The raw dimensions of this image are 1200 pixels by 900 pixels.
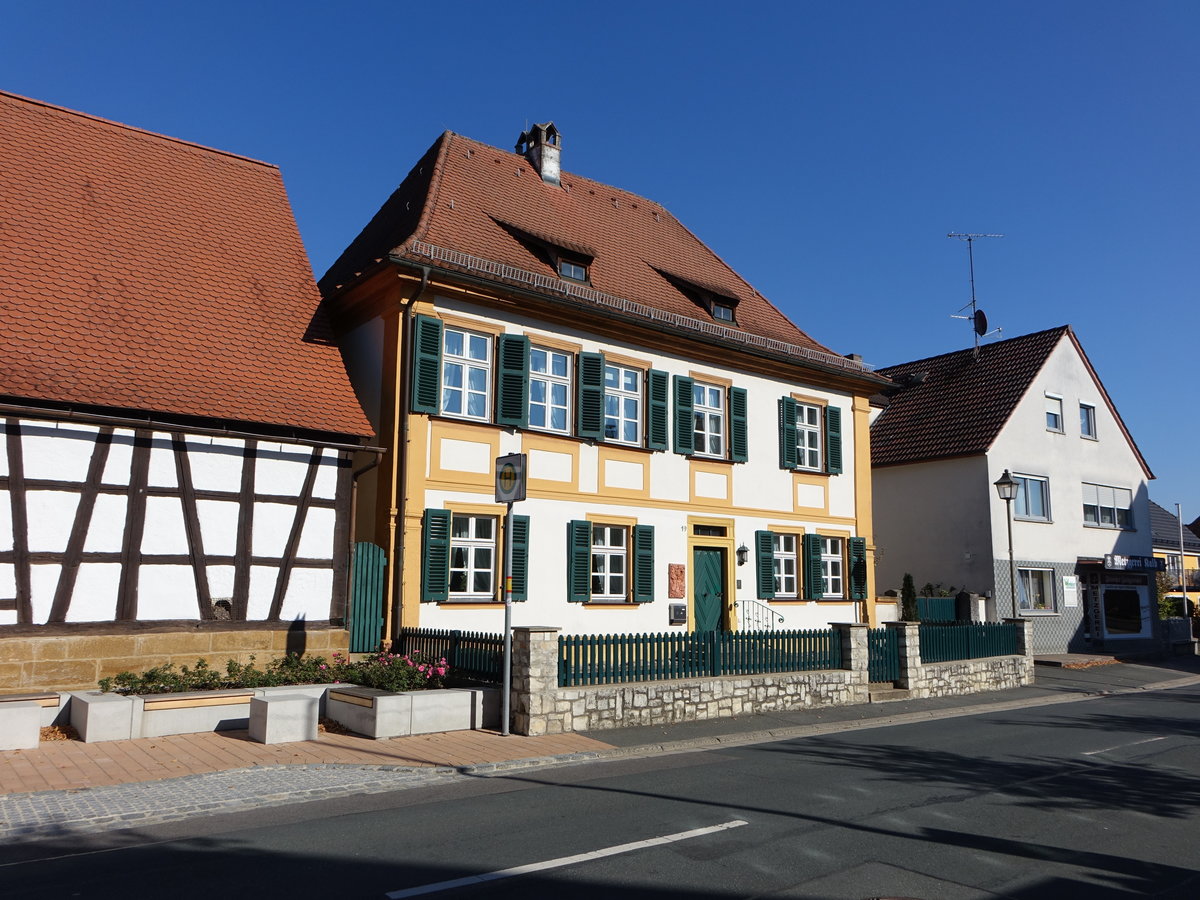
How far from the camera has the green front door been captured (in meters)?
19.5

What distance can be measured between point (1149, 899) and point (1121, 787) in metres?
4.05

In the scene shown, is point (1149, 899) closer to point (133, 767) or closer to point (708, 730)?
point (708, 730)

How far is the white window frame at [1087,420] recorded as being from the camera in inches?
1248

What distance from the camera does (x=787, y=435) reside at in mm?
21594

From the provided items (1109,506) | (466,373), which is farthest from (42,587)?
(1109,506)

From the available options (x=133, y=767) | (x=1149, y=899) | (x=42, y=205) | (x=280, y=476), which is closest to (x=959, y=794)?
(x=1149, y=899)

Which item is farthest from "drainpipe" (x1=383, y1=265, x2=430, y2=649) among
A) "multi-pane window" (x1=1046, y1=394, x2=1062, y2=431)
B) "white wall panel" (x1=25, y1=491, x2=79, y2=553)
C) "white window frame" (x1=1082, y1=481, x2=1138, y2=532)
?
"white window frame" (x1=1082, y1=481, x2=1138, y2=532)

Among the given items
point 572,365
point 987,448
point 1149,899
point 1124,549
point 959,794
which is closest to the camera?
point 1149,899

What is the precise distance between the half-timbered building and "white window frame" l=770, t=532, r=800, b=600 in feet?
31.8

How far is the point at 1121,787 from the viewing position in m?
9.40

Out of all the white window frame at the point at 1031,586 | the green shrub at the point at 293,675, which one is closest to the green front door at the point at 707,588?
the green shrub at the point at 293,675

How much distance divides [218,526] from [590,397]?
7.13 metres

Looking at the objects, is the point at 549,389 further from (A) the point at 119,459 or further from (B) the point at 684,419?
(A) the point at 119,459

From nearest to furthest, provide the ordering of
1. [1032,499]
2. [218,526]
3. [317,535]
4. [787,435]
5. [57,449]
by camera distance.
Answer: [57,449] < [218,526] < [317,535] < [787,435] < [1032,499]
